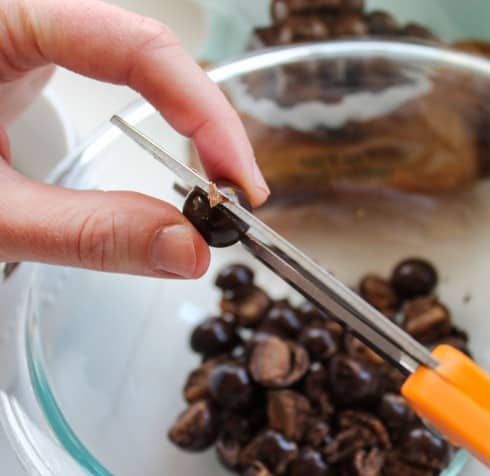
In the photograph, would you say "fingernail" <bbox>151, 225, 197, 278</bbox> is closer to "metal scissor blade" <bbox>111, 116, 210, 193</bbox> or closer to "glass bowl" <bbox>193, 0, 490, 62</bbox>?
"metal scissor blade" <bbox>111, 116, 210, 193</bbox>

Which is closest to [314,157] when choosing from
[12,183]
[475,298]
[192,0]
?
[475,298]

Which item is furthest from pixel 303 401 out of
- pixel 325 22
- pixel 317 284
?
pixel 325 22

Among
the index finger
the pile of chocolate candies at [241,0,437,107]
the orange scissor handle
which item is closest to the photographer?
the orange scissor handle

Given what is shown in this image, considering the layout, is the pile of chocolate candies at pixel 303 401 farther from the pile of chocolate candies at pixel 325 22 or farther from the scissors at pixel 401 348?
the pile of chocolate candies at pixel 325 22

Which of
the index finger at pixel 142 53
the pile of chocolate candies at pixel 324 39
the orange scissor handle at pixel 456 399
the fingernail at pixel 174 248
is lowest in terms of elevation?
the fingernail at pixel 174 248

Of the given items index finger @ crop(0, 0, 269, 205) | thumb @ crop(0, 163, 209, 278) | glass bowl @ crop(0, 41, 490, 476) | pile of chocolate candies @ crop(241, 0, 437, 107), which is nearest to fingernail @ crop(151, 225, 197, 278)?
thumb @ crop(0, 163, 209, 278)

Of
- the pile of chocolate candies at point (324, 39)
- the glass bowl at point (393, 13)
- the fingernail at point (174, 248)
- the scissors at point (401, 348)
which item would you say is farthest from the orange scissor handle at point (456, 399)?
the glass bowl at point (393, 13)

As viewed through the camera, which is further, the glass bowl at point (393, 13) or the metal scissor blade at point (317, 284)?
the glass bowl at point (393, 13)

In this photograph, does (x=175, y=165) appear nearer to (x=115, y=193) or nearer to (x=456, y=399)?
(x=115, y=193)
